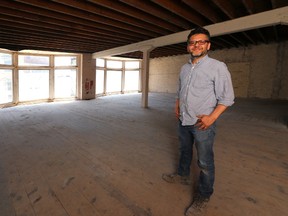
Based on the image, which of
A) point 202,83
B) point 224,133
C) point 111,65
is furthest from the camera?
point 111,65

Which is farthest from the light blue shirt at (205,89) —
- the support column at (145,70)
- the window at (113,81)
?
the window at (113,81)

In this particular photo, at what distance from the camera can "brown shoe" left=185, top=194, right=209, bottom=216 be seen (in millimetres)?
1590

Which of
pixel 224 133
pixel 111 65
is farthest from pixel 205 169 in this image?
pixel 111 65

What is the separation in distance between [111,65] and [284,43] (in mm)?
9682

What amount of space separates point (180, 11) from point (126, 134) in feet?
9.71

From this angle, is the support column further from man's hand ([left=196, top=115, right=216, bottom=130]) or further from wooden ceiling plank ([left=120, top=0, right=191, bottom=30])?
man's hand ([left=196, top=115, right=216, bottom=130])

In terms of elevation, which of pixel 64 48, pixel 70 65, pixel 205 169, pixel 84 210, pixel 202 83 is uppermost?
pixel 64 48

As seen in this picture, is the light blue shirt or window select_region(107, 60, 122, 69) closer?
the light blue shirt

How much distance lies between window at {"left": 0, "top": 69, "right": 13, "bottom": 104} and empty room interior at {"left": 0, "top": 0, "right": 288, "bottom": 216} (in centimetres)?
4

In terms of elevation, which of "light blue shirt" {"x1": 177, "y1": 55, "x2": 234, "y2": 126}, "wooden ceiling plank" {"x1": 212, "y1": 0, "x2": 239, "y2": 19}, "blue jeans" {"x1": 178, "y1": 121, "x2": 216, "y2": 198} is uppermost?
"wooden ceiling plank" {"x1": 212, "y1": 0, "x2": 239, "y2": 19}

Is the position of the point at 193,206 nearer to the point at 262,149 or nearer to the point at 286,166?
the point at 286,166

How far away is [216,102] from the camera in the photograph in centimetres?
156

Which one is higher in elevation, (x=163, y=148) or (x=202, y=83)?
(x=202, y=83)

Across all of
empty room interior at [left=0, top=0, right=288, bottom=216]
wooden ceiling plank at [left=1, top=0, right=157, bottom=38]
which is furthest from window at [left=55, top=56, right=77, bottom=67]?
wooden ceiling plank at [left=1, top=0, right=157, bottom=38]
